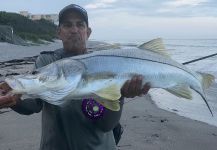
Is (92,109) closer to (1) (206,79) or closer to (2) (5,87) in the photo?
(2) (5,87)

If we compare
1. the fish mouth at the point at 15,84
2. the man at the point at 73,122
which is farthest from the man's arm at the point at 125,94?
the fish mouth at the point at 15,84

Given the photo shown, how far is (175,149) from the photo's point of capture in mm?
7094

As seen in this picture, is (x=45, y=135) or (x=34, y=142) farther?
(x=34, y=142)

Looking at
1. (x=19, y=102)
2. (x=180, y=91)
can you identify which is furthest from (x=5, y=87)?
(x=180, y=91)

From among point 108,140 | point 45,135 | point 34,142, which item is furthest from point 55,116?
point 34,142

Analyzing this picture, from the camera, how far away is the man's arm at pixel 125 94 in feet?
12.3

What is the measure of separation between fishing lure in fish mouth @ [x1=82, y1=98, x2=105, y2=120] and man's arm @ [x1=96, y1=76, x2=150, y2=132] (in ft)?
0.16

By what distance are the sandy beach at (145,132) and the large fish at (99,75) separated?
3.13m

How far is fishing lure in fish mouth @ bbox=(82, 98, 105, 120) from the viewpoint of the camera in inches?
156

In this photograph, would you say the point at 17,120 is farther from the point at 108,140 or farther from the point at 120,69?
the point at 120,69

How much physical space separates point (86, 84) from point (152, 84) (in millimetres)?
678

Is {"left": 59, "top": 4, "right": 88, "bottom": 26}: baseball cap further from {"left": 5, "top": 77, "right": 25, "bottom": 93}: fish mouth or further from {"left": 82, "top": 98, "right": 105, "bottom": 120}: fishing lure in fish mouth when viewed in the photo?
{"left": 5, "top": 77, "right": 25, "bottom": 93}: fish mouth

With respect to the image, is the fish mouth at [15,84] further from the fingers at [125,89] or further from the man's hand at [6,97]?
the fingers at [125,89]

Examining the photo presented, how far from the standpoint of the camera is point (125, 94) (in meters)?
3.87
